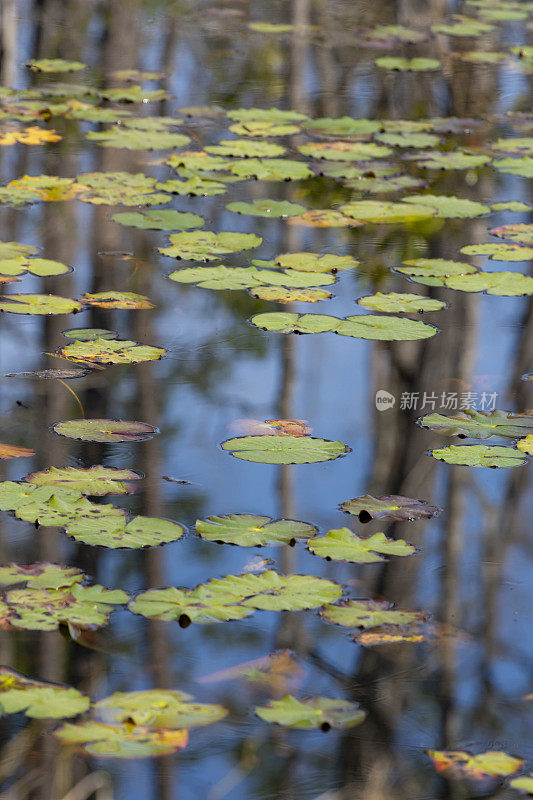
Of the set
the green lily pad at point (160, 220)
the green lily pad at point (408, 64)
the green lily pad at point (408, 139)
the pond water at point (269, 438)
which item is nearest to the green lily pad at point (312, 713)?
the pond water at point (269, 438)

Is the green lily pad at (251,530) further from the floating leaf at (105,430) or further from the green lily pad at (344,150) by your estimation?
the green lily pad at (344,150)

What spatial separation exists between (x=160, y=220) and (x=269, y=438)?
4.99ft

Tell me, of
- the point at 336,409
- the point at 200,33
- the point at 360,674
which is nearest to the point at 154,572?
the point at 360,674

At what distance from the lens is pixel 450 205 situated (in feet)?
13.1

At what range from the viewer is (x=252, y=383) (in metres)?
2.76

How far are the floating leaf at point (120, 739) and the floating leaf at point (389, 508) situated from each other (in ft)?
2.37

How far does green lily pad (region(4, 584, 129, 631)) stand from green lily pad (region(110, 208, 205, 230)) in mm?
2018

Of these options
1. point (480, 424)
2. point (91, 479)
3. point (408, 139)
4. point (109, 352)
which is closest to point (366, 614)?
point (91, 479)

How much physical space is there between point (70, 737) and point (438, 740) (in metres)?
0.52

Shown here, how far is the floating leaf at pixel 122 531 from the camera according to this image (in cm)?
201

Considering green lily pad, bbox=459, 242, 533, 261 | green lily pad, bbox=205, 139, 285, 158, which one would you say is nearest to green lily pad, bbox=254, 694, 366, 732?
green lily pad, bbox=459, 242, 533, 261

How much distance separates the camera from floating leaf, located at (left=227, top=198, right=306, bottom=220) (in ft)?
12.8

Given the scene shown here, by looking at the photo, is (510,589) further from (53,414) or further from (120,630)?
(53,414)

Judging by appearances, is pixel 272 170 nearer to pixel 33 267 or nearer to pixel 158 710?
pixel 33 267
